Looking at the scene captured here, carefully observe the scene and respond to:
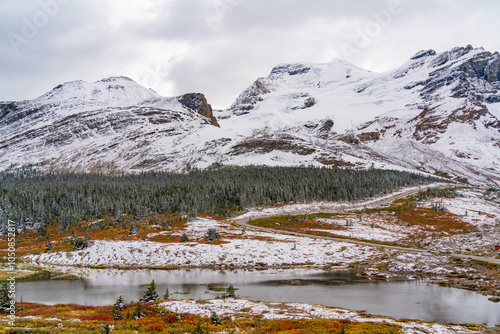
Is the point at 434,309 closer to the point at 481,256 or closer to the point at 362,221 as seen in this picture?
the point at 481,256

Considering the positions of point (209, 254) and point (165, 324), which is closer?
point (165, 324)

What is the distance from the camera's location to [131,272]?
2736 inches

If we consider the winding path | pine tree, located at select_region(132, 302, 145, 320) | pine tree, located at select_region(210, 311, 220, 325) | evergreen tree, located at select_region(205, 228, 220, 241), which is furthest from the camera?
evergreen tree, located at select_region(205, 228, 220, 241)

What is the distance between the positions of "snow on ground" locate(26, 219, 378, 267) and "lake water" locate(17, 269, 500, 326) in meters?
9.08

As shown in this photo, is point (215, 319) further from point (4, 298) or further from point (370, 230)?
point (370, 230)

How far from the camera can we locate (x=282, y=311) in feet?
127

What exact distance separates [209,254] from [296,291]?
3334cm

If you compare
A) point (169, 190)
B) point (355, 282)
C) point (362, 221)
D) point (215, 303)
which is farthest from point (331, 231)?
point (169, 190)

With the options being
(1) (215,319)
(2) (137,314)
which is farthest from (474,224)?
(2) (137,314)

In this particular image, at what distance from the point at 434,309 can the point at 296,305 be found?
18214 mm

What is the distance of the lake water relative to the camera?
42625mm

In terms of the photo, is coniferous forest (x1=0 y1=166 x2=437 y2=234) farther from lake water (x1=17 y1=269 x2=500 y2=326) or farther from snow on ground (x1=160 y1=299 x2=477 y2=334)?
snow on ground (x1=160 y1=299 x2=477 y2=334)

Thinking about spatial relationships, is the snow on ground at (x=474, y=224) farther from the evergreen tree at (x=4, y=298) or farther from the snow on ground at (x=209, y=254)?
the evergreen tree at (x=4, y=298)

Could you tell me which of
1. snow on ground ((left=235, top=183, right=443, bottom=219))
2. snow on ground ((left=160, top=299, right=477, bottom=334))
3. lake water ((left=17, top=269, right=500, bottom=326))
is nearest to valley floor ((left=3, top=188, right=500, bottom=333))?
snow on ground ((left=160, top=299, right=477, bottom=334))
